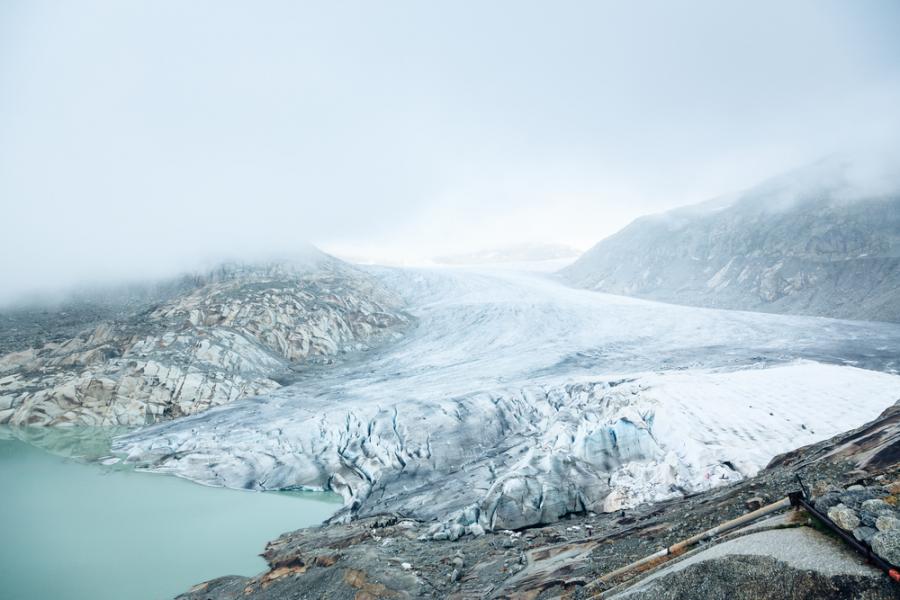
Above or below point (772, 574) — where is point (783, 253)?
above

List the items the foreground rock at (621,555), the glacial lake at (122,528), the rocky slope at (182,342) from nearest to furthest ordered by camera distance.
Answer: the foreground rock at (621,555), the glacial lake at (122,528), the rocky slope at (182,342)

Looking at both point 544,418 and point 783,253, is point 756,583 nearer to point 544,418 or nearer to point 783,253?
point 544,418

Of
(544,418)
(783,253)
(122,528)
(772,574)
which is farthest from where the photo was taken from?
(783,253)

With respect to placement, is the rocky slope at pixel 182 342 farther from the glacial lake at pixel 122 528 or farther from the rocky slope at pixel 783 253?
the rocky slope at pixel 783 253

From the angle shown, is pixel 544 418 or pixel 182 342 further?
pixel 182 342

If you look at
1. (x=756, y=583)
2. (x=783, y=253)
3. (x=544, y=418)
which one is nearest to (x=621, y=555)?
(x=756, y=583)

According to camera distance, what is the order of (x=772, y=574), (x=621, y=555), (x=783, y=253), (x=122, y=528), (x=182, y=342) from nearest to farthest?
(x=772, y=574), (x=621, y=555), (x=122, y=528), (x=182, y=342), (x=783, y=253)

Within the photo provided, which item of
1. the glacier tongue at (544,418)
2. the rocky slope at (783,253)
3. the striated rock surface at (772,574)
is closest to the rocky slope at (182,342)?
the glacier tongue at (544,418)

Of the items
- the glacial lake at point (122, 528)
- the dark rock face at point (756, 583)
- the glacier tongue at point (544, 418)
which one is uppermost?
the dark rock face at point (756, 583)

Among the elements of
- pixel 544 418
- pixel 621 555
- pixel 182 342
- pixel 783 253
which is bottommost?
pixel 544 418
